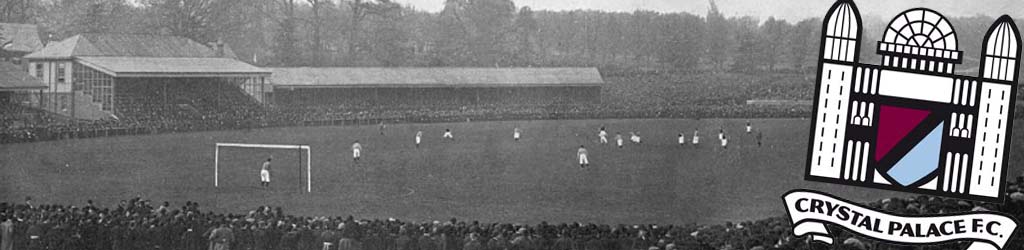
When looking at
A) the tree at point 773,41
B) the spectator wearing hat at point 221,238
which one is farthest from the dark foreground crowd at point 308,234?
the tree at point 773,41

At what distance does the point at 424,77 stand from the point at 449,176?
22080 mm

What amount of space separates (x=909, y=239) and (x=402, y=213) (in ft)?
38.8

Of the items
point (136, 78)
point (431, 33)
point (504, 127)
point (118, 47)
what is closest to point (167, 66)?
point (136, 78)

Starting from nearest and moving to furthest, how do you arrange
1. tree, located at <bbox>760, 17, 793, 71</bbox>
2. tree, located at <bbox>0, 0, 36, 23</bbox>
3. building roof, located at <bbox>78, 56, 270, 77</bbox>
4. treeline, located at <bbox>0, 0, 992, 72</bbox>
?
tree, located at <bbox>760, 17, 793, 71</bbox> < building roof, located at <bbox>78, 56, 270, 77</bbox> < tree, located at <bbox>0, 0, 36, 23</bbox> < treeline, located at <bbox>0, 0, 992, 72</bbox>

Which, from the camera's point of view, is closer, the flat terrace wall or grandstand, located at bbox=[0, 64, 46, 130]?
grandstand, located at bbox=[0, 64, 46, 130]

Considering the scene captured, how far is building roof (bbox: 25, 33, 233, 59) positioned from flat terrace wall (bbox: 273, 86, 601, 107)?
280 inches

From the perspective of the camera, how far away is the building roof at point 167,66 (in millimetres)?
33875

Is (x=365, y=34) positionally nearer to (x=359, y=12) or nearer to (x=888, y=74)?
(x=359, y=12)

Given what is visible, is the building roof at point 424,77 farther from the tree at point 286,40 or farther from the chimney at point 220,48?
the tree at point 286,40

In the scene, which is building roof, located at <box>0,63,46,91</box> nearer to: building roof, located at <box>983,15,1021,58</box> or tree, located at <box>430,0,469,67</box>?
tree, located at <box>430,0,469,67</box>

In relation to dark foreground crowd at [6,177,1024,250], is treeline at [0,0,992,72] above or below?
above

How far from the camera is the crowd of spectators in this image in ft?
112

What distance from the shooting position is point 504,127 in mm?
39750

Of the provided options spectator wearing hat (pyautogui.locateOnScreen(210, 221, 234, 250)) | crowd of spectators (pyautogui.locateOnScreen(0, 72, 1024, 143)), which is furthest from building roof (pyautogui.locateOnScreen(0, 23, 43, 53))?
spectator wearing hat (pyautogui.locateOnScreen(210, 221, 234, 250))
